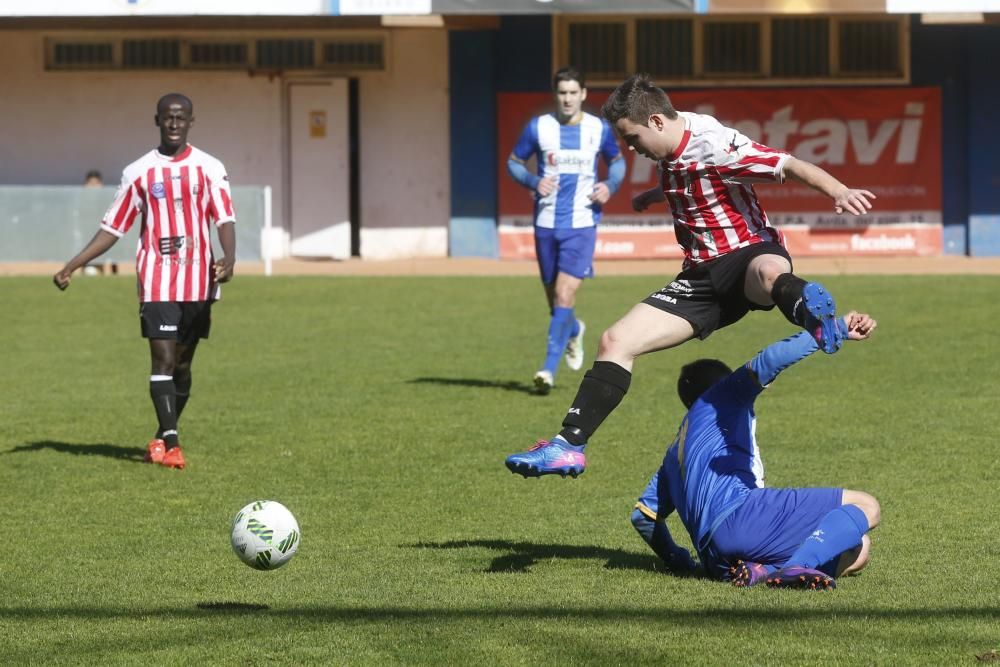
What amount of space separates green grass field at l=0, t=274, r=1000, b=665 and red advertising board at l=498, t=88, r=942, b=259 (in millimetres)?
8696

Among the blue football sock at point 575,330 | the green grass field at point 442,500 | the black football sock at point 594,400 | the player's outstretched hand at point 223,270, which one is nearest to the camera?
the green grass field at point 442,500

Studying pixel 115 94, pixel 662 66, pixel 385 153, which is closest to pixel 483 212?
pixel 385 153

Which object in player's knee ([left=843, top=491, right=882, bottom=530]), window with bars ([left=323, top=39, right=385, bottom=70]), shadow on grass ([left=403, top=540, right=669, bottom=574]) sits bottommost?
shadow on grass ([left=403, top=540, right=669, bottom=574])

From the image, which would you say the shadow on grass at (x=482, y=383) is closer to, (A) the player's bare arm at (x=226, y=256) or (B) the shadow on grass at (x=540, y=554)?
(A) the player's bare arm at (x=226, y=256)

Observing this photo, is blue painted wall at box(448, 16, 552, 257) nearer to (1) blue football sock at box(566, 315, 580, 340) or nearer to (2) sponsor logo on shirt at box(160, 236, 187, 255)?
(1) blue football sock at box(566, 315, 580, 340)

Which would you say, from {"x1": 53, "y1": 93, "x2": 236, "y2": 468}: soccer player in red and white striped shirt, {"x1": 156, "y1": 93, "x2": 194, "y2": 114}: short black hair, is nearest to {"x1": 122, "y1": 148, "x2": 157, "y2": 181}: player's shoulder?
{"x1": 53, "y1": 93, "x2": 236, "y2": 468}: soccer player in red and white striped shirt

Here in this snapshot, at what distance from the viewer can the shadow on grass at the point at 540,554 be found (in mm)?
7066

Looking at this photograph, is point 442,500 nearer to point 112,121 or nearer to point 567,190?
point 567,190

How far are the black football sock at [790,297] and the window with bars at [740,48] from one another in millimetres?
20184

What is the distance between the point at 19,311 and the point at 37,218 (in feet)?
17.3

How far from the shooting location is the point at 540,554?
24.3 feet

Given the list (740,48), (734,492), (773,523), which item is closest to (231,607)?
(734,492)

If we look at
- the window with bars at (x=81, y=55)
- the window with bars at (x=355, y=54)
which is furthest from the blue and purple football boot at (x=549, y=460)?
the window with bars at (x=81, y=55)

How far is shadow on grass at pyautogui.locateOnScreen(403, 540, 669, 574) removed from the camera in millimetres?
7066
